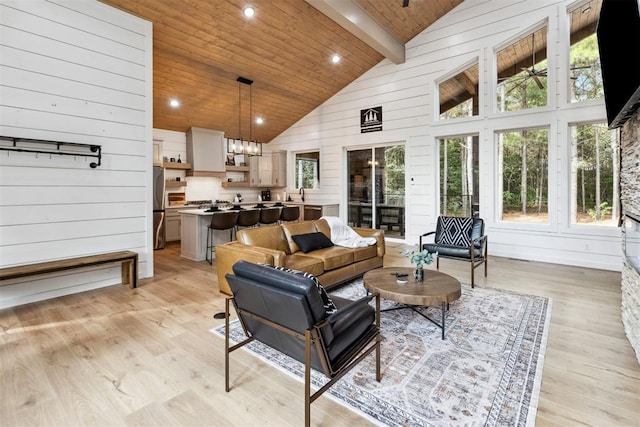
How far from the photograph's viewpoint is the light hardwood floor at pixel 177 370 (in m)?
1.82

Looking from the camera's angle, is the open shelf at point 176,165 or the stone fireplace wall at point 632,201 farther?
the open shelf at point 176,165

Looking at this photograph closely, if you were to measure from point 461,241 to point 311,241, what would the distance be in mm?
2370

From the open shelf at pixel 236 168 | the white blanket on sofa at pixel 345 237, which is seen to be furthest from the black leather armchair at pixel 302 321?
the open shelf at pixel 236 168

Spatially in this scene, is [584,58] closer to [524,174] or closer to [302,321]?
[524,174]

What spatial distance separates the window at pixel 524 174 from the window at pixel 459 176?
0.46m

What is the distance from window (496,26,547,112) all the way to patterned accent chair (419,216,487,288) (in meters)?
2.38

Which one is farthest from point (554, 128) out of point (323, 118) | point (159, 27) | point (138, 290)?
point (138, 290)

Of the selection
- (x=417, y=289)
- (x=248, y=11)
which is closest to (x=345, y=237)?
(x=417, y=289)

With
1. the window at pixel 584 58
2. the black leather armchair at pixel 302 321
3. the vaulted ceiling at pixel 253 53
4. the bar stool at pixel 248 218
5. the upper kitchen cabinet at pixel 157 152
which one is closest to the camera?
the black leather armchair at pixel 302 321

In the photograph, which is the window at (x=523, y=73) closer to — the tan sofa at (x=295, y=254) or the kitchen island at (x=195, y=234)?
the tan sofa at (x=295, y=254)

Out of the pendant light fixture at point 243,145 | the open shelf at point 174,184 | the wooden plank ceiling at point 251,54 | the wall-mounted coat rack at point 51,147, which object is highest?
the wooden plank ceiling at point 251,54

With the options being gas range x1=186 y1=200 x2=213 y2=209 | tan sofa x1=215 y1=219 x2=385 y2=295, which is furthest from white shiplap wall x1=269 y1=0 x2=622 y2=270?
gas range x1=186 y1=200 x2=213 y2=209

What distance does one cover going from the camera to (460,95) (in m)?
6.23

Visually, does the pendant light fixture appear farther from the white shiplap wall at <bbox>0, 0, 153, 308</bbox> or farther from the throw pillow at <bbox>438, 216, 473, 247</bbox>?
the throw pillow at <bbox>438, 216, 473, 247</bbox>
